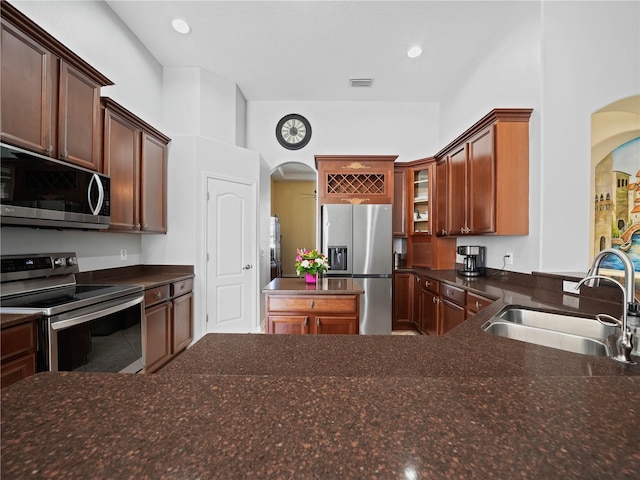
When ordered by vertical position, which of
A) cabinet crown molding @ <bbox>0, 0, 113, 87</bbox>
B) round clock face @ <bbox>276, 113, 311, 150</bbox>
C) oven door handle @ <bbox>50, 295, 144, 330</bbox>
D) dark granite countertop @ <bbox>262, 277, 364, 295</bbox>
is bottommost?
oven door handle @ <bbox>50, 295, 144, 330</bbox>

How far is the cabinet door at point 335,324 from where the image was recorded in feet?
7.88

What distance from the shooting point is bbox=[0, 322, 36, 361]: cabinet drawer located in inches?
52.5

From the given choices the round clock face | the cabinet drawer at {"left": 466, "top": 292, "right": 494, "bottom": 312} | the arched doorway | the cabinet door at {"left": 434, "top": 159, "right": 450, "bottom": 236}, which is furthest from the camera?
the arched doorway

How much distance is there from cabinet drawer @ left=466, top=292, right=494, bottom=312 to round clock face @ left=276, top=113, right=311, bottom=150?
124 inches

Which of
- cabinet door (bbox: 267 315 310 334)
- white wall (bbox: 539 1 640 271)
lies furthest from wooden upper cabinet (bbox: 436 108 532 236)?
cabinet door (bbox: 267 315 310 334)

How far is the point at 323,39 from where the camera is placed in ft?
10.2

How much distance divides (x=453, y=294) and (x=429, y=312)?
71cm

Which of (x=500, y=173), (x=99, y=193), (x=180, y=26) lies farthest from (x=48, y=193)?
(x=500, y=173)

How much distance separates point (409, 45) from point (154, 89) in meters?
2.98

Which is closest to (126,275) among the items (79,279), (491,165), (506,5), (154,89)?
(79,279)

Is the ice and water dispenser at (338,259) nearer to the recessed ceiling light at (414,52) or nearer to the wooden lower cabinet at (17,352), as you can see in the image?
the recessed ceiling light at (414,52)

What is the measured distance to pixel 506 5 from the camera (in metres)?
2.66

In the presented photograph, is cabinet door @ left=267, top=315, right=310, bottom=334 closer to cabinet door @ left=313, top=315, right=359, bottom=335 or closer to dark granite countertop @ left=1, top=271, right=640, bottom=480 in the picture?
cabinet door @ left=313, top=315, right=359, bottom=335

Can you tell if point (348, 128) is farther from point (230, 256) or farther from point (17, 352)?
point (17, 352)
